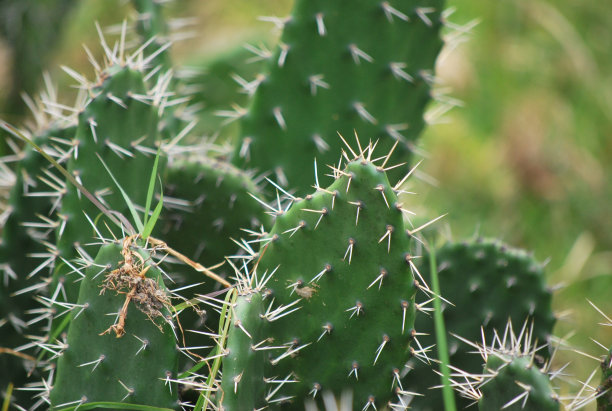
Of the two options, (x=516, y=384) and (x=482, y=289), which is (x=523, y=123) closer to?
(x=482, y=289)

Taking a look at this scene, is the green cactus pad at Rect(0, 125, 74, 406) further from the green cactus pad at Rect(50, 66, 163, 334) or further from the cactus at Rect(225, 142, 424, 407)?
the cactus at Rect(225, 142, 424, 407)

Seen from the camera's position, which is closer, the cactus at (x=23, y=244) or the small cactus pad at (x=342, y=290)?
the small cactus pad at (x=342, y=290)

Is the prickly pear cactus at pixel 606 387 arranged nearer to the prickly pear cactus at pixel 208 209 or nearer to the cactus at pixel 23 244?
the prickly pear cactus at pixel 208 209

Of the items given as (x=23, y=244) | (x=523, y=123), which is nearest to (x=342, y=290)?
(x=23, y=244)

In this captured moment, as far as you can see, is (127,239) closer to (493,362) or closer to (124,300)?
(124,300)

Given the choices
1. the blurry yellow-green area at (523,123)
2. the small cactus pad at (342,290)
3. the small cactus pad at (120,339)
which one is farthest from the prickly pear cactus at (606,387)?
the blurry yellow-green area at (523,123)

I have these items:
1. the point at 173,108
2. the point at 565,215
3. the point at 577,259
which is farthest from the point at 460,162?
the point at 173,108

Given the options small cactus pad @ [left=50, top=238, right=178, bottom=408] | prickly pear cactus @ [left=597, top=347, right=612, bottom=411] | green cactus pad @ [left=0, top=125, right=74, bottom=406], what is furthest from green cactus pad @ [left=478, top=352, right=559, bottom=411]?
green cactus pad @ [left=0, top=125, right=74, bottom=406]
